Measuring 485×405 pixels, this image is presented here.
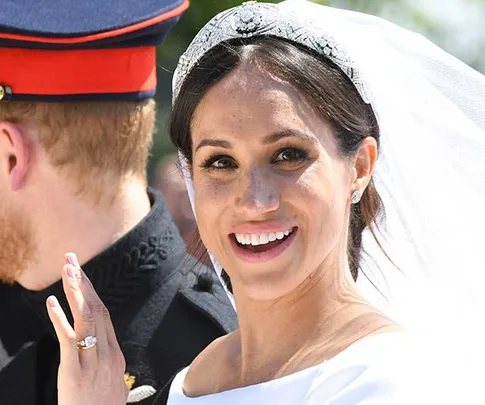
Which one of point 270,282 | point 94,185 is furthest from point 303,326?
point 94,185

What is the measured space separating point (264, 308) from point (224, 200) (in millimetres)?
238

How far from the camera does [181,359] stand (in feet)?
9.54

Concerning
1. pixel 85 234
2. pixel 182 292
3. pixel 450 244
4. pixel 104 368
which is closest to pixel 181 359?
pixel 182 292

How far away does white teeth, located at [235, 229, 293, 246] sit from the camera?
2078 millimetres

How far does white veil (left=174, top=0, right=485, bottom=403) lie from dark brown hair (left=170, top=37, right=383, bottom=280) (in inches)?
1.7

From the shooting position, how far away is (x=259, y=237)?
82.3 inches

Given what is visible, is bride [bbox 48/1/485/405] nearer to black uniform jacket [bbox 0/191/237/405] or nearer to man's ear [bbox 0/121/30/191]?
black uniform jacket [bbox 0/191/237/405]

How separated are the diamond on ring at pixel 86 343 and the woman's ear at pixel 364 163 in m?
0.57

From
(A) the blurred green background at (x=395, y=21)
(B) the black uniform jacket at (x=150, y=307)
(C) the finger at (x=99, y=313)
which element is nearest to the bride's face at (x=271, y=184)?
(C) the finger at (x=99, y=313)

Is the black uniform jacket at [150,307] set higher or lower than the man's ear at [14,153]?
lower

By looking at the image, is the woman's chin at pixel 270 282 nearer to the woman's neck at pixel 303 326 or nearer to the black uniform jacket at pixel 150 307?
the woman's neck at pixel 303 326

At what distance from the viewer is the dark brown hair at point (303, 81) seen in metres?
2.10

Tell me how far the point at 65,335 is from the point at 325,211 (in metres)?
0.54

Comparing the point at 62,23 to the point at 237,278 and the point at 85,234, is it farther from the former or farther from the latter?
the point at 237,278
